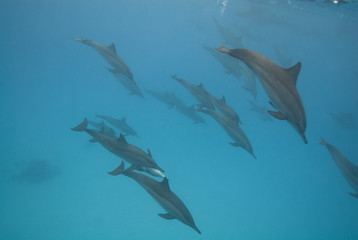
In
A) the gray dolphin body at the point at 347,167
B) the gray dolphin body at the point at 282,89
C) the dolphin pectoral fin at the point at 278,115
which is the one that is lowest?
the gray dolphin body at the point at 347,167

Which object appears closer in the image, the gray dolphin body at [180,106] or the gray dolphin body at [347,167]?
the gray dolphin body at [347,167]

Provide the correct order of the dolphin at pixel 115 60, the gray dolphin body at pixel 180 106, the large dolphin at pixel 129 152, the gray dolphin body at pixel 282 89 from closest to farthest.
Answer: the gray dolphin body at pixel 282 89, the large dolphin at pixel 129 152, the dolphin at pixel 115 60, the gray dolphin body at pixel 180 106

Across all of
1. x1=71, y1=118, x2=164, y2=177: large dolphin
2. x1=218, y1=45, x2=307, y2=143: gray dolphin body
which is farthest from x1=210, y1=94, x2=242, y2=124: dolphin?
x1=218, y1=45, x2=307, y2=143: gray dolphin body

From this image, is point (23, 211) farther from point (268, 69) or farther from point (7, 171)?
point (268, 69)

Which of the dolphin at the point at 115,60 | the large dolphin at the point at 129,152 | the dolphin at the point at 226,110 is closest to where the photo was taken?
the large dolphin at the point at 129,152

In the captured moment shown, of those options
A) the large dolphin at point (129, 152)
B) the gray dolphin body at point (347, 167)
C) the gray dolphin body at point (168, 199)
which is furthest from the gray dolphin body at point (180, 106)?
the gray dolphin body at point (168, 199)

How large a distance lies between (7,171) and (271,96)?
18.7 m

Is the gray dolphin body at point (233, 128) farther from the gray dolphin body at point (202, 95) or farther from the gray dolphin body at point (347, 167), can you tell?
the gray dolphin body at point (347, 167)

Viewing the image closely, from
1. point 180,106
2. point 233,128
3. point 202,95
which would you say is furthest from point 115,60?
point 180,106

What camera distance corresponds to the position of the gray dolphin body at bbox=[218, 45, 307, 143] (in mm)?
2049

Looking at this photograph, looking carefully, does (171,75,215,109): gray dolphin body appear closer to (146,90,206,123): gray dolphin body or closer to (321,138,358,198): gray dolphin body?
(321,138,358,198): gray dolphin body

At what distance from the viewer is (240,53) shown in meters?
2.22

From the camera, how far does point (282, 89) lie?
2074 millimetres

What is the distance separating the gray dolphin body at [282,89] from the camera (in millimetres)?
2049
